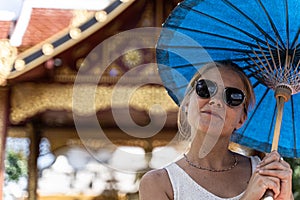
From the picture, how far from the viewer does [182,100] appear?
191 cm

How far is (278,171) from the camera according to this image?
1569 millimetres

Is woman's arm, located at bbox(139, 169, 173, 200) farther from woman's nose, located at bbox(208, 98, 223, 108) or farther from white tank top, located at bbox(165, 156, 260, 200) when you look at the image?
woman's nose, located at bbox(208, 98, 223, 108)

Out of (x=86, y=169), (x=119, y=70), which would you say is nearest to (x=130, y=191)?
(x=86, y=169)

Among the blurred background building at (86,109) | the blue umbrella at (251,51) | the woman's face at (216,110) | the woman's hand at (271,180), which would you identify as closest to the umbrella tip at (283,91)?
the blue umbrella at (251,51)

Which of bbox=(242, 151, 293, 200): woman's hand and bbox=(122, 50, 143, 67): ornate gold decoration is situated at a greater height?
bbox=(122, 50, 143, 67): ornate gold decoration

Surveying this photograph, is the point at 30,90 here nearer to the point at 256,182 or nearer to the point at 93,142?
the point at 93,142

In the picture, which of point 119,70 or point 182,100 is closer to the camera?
point 182,100

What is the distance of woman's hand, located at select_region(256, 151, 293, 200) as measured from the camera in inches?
61.8

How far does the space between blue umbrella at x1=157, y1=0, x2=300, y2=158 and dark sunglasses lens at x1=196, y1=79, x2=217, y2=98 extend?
15cm

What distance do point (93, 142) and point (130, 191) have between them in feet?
1.28

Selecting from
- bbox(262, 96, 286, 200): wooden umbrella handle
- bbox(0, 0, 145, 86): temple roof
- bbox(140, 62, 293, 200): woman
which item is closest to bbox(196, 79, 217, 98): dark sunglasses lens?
bbox(140, 62, 293, 200): woman

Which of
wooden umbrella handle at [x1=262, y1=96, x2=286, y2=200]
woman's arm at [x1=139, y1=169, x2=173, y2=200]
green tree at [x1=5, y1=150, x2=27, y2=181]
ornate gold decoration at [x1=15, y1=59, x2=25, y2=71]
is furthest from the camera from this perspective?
green tree at [x1=5, y1=150, x2=27, y2=181]

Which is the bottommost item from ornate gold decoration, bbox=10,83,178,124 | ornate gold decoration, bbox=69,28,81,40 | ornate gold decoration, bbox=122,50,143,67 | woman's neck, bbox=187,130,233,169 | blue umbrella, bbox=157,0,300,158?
woman's neck, bbox=187,130,233,169

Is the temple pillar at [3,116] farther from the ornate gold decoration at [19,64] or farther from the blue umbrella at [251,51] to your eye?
the blue umbrella at [251,51]
